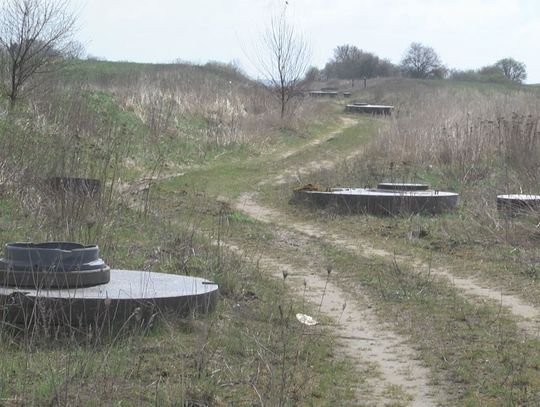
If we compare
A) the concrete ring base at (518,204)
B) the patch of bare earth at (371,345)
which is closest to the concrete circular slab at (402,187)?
the concrete ring base at (518,204)

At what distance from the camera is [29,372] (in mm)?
5078

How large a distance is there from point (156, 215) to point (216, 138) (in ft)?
44.5

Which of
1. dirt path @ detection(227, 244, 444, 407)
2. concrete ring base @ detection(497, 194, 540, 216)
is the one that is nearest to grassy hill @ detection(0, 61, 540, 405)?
dirt path @ detection(227, 244, 444, 407)

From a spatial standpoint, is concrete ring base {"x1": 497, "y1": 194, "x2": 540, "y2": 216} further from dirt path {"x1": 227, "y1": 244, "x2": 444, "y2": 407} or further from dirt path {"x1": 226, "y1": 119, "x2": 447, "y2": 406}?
dirt path {"x1": 227, "y1": 244, "x2": 444, "y2": 407}

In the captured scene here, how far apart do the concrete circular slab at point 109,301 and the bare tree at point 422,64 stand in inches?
3502

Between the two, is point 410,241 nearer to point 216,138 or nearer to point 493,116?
point 493,116

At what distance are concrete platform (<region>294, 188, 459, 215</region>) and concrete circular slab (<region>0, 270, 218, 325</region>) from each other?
7033mm

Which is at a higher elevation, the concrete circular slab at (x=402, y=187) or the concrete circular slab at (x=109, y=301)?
the concrete circular slab at (x=402, y=187)

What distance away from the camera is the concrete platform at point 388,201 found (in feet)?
45.9

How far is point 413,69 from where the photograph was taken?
94750mm

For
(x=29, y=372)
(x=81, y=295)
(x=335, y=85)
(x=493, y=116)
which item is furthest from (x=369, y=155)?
(x=335, y=85)

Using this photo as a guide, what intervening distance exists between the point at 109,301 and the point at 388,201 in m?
8.91

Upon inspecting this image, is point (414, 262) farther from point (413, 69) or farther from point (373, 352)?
point (413, 69)

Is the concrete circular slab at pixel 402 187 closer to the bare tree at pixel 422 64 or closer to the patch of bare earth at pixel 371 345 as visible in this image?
the patch of bare earth at pixel 371 345
